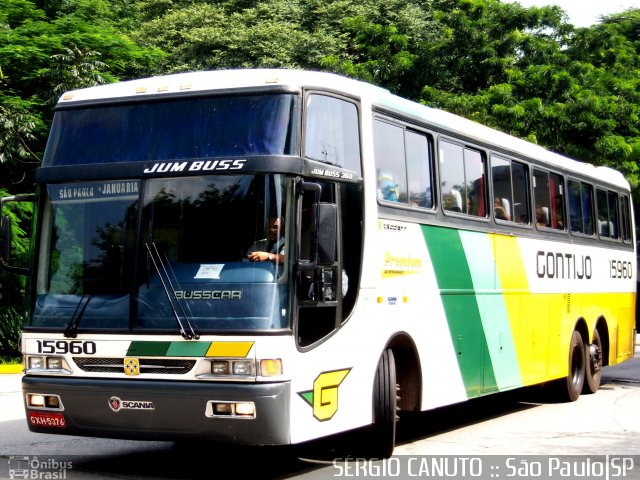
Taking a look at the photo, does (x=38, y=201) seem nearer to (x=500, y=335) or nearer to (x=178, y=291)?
(x=178, y=291)

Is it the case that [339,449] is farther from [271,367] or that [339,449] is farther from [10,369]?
[10,369]

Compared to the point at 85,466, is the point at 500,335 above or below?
above

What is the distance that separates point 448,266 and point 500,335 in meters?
1.63

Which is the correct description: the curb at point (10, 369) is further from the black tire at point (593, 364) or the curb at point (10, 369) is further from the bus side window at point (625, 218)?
the bus side window at point (625, 218)

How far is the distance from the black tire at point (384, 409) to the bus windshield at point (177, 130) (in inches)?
89.5

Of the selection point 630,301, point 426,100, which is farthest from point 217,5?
point 630,301

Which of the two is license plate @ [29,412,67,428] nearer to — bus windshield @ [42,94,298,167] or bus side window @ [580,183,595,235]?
bus windshield @ [42,94,298,167]

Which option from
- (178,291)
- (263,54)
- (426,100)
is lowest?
(178,291)

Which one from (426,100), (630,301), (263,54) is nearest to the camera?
(630,301)

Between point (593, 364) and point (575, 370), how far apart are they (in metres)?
0.74

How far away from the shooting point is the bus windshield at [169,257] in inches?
311

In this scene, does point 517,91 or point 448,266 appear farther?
point 517,91

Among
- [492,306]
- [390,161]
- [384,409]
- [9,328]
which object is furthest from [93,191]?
[9,328]

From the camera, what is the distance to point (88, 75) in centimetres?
2389
